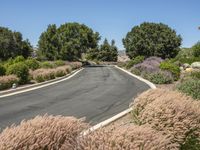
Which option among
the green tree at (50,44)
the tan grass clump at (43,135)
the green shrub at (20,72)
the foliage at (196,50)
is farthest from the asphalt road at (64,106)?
the green tree at (50,44)

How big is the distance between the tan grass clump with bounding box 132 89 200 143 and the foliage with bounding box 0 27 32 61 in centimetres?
6710

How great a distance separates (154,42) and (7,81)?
5098cm

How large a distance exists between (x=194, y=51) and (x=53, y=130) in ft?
178

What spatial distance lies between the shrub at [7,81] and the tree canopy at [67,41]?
1801 inches

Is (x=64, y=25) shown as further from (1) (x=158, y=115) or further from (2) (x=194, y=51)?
(1) (x=158, y=115)

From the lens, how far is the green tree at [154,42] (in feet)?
224

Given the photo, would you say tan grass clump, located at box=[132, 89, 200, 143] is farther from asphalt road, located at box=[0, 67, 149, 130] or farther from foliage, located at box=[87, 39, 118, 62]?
foliage, located at box=[87, 39, 118, 62]

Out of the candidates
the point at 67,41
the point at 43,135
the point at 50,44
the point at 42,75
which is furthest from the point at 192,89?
the point at 50,44

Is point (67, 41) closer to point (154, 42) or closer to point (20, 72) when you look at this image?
point (154, 42)

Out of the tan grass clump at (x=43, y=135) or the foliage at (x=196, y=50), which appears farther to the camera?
the foliage at (x=196, y=50)

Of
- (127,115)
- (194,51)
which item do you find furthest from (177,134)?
(194,51)

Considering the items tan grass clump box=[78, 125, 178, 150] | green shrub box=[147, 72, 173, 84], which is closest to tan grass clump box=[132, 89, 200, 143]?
tan grass clump box=[78, 125, 178, 150]

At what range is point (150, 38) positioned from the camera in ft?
229

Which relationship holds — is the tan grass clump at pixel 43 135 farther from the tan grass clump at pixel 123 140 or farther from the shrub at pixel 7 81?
the shrub at pixel 7 81
